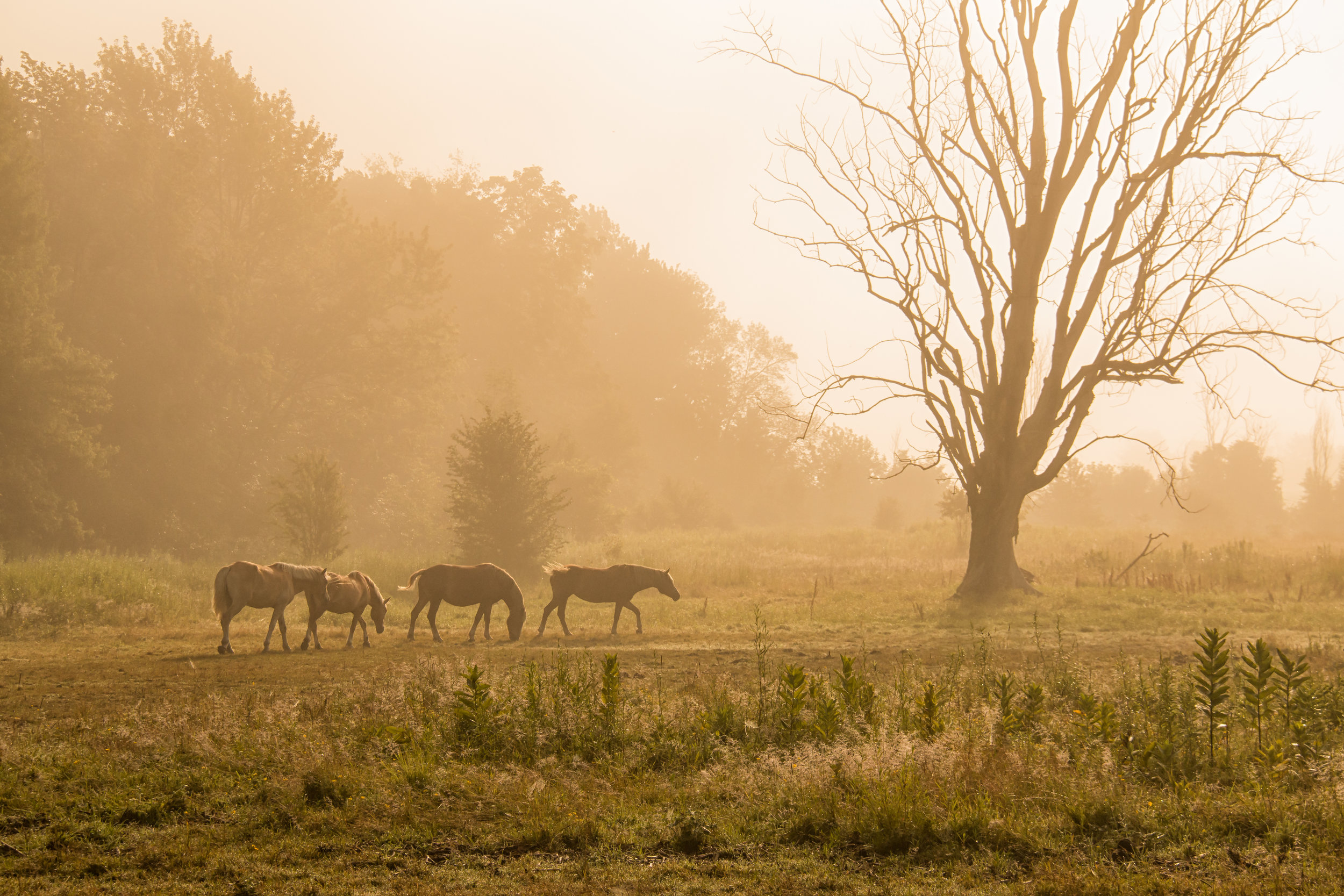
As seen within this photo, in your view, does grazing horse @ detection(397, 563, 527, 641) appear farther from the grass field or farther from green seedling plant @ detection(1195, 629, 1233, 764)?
green seedling plant @ detection(1195, 629, 1233, 764)

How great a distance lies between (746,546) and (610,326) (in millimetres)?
45654

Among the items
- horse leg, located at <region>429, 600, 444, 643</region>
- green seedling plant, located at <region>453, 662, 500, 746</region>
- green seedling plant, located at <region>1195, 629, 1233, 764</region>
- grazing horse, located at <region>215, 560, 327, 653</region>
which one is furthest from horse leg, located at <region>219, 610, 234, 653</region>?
green seedling plant, located at <region>1195, 629, 1233, 764</region>

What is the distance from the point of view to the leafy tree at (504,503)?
26.9 metres

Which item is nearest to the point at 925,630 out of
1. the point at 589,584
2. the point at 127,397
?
the point at 589,584

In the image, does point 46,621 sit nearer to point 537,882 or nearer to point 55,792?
point 55,792

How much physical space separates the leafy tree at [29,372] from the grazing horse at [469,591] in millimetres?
23089

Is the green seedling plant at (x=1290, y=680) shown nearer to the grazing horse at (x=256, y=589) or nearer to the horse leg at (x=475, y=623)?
the horse leg at (x=475, y=623)

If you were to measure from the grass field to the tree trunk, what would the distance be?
8870 mm

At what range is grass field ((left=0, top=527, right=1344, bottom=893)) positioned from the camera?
4.59m

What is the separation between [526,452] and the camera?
27.5 m

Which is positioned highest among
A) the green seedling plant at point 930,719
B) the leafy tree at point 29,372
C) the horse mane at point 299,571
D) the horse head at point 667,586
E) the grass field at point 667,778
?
the leafy tree at point 29,372

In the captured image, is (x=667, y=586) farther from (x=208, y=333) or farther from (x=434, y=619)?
(x=208, y=333)

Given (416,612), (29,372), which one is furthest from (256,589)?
(29,372)

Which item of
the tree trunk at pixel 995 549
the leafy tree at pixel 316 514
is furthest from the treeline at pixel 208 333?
the tree trunk at pixel 995 549
